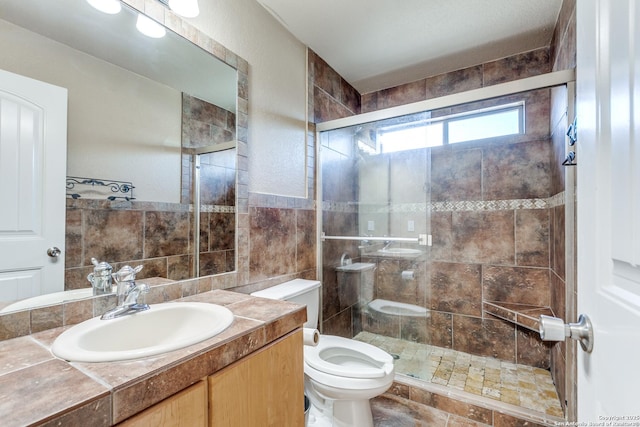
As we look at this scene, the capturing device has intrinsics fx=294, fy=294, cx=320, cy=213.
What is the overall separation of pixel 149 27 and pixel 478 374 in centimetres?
276

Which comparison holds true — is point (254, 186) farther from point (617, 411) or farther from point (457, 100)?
point (617, 411)

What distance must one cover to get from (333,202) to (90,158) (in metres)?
1.60

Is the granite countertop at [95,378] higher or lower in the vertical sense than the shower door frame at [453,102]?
lower

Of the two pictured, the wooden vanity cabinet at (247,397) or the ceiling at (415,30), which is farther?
the ceiling at (415,30)

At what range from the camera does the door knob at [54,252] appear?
3.07 ft

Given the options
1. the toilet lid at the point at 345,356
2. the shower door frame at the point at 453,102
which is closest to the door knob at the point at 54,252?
the toilet lid at the point at 345,356

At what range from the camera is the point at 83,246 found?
1.00 metres

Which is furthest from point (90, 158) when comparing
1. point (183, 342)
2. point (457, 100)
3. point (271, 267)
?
point (457, 100)

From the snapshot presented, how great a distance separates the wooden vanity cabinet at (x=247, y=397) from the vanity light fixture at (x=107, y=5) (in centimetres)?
130

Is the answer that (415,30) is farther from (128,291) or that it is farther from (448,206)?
(128,291)

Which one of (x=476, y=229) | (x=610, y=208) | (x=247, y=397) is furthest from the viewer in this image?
(x=476, y=229)

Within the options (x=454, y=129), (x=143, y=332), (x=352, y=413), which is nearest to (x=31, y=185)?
(x=143, y=332)

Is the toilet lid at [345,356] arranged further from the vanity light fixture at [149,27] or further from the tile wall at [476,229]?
the vanity light fixture at [149,27]

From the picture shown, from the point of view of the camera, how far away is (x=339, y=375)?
142cm
